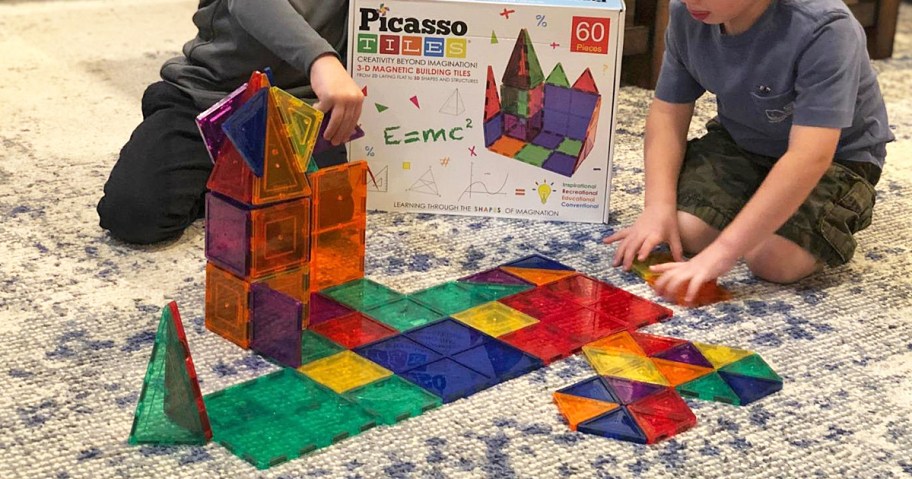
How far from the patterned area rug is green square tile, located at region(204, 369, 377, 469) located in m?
0.01

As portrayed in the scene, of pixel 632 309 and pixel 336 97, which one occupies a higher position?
pixel 336 97

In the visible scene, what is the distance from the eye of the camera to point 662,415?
35.2 inches

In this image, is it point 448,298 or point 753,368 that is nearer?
point 753,368

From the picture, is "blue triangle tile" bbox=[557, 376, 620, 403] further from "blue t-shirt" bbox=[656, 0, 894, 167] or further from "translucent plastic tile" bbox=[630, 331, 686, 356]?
"blue t-shirt" bbox=[656, 0, 894, 167]

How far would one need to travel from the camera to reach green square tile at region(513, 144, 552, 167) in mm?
1274

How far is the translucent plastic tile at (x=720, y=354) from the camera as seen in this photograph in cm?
98

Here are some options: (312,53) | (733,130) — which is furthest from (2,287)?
(733,130)

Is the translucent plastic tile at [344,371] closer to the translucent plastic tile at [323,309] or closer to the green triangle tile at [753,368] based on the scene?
the translucent plastic tile at [323,309]

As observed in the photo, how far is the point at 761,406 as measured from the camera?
3.03 feet

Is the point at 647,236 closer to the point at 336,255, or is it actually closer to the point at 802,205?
the point at 802,205

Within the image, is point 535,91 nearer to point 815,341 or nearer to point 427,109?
point 427,109

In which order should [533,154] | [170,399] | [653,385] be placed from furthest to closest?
[533,154] < [653,385] < [170,399]

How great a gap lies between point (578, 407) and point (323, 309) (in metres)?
0.27

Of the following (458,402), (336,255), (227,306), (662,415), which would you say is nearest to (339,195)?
(336,255)
